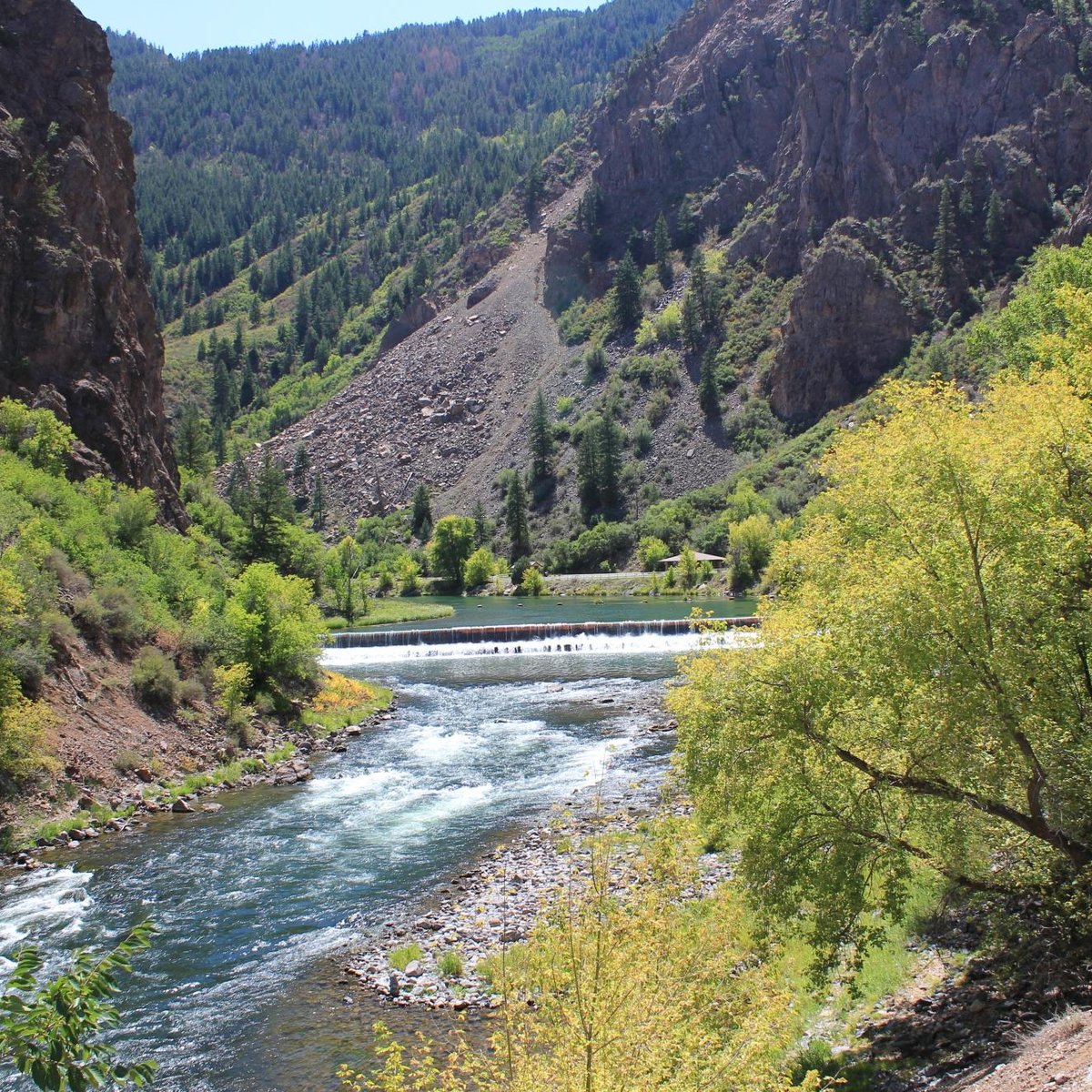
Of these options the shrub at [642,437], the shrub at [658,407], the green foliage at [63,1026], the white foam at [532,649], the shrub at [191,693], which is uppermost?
the shrub at [658,407]

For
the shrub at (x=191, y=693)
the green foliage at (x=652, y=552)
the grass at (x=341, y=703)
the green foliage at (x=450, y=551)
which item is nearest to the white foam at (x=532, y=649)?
the grass at (x=341, y=703)

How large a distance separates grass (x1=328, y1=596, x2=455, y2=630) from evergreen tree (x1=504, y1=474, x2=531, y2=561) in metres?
25.8

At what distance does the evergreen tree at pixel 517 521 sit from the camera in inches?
4447

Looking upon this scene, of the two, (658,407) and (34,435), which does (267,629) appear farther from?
(658,407)

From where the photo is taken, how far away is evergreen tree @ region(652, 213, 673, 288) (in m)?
149

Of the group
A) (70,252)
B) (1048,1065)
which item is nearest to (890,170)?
(70,252)

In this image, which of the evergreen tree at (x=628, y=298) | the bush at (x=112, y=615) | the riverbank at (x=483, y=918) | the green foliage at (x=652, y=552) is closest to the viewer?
the riverbank at (x=483, y=918)

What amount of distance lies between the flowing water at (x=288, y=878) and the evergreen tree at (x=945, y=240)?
9754 cm

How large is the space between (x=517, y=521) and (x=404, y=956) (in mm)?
99276

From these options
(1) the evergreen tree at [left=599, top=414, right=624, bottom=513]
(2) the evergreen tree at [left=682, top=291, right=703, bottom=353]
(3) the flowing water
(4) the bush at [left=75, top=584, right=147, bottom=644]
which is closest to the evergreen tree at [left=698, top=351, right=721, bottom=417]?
(2) the evergreen tree at [left=682, top=291, right=703, bottom=353]

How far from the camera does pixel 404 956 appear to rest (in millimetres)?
14906

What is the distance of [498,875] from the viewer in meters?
18.3

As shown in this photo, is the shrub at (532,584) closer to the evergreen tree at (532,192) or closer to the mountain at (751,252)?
→ the mountain at (751,252)

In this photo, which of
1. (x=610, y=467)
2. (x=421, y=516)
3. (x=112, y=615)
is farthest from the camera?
(x=421, y=516)
